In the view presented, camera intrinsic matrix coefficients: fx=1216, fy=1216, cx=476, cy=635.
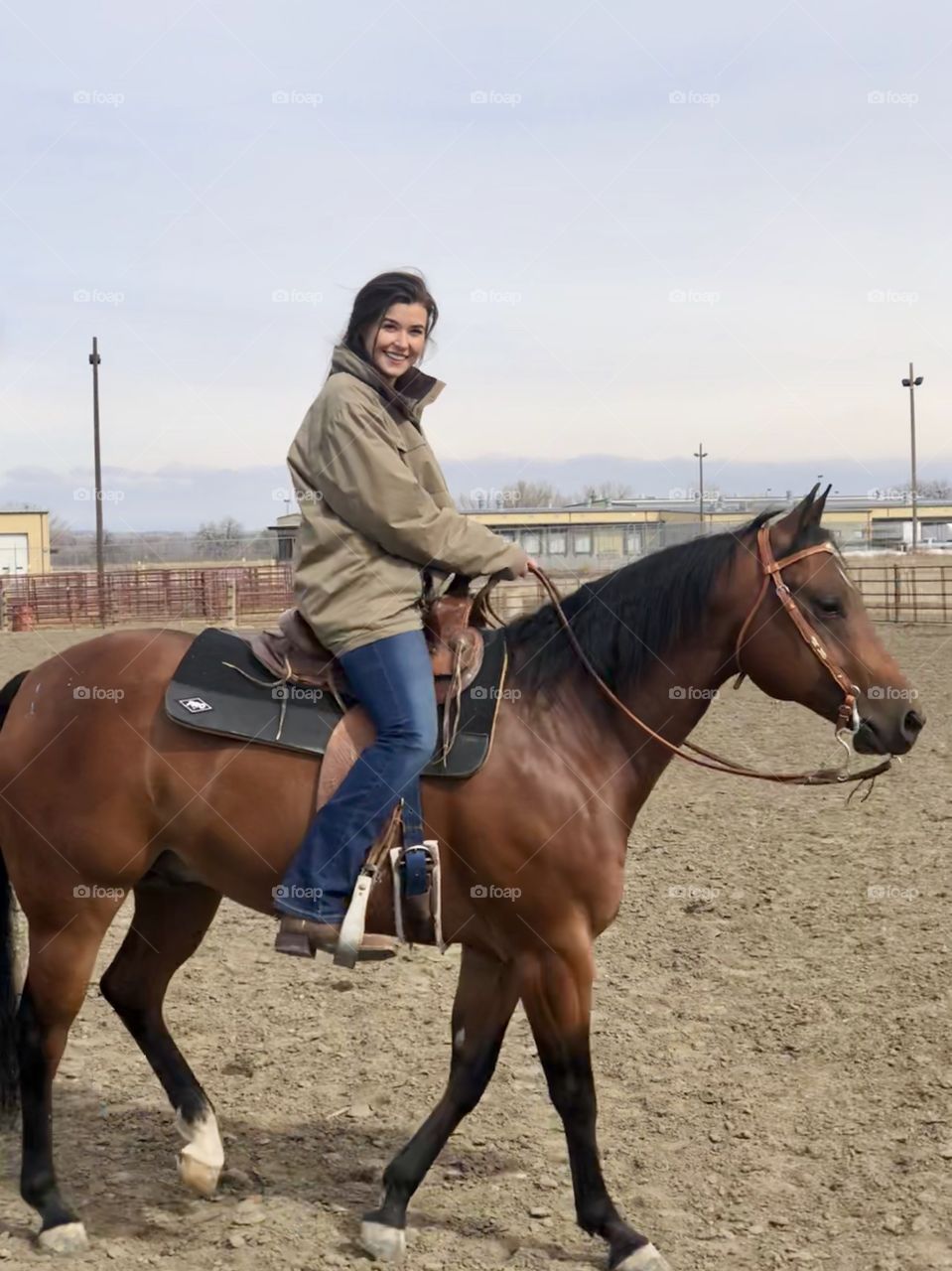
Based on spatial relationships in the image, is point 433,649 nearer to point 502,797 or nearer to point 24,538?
point 502,797

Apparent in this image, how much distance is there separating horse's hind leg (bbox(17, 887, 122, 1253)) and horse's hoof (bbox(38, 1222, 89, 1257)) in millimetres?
141

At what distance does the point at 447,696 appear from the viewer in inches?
151

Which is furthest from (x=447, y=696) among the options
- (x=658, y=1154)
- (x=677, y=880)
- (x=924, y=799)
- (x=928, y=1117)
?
(x=924, y=799)

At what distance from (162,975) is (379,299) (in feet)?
8.13

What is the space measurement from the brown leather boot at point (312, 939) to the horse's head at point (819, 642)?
1.43 m

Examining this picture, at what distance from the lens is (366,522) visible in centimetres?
374

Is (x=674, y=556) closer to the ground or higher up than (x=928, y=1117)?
higher up

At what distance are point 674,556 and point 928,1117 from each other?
7.35ft

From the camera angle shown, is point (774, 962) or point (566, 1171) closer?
point (566, 1171)

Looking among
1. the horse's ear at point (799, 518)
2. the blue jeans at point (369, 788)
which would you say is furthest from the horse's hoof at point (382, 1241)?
the horse's ear at point (799, 518)

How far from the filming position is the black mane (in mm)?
3840

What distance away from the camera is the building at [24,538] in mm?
53469

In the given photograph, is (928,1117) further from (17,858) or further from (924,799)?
(924,799)

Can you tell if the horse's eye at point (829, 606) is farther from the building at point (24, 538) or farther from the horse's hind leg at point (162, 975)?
the building at point (24, 538)
